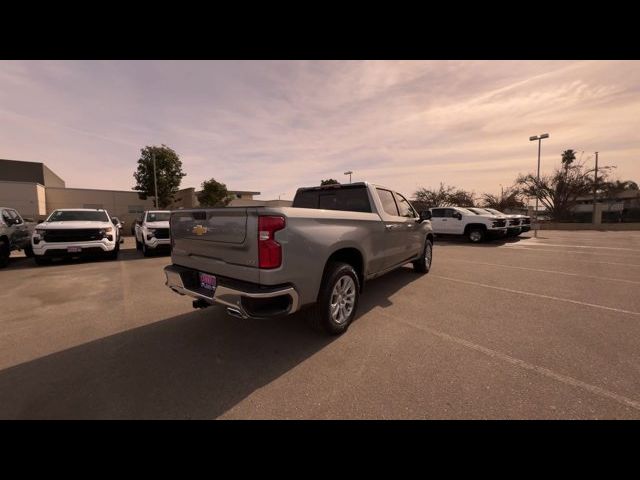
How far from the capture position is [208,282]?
2.97 meters

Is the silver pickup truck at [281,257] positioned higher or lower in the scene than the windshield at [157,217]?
lower

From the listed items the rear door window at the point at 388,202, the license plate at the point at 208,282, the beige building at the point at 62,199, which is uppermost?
the beige building at the point at 62,199

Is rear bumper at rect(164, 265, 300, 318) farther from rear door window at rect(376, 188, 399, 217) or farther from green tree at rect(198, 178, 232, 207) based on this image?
green tree at rect(198, 178, 232, 207)

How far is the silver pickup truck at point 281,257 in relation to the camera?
2.54 metres

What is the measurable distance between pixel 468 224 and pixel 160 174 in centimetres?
2999

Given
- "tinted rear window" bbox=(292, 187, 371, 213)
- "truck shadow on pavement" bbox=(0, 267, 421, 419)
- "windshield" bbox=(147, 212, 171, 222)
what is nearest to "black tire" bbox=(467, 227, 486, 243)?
"tinted rear window" bbox=(292, 187, 371, 213)

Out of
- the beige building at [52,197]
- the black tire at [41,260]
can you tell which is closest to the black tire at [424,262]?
the black tire at [41,260]

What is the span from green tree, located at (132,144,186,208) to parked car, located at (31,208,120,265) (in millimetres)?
22284

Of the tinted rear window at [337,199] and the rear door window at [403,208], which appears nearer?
the tinted rear window at [337,199]

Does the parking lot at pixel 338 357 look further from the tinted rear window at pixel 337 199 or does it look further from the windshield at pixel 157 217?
the windshield at pixel 157 217

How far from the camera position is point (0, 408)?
2086 millimetres

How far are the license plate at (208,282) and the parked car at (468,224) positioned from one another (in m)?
11.4
